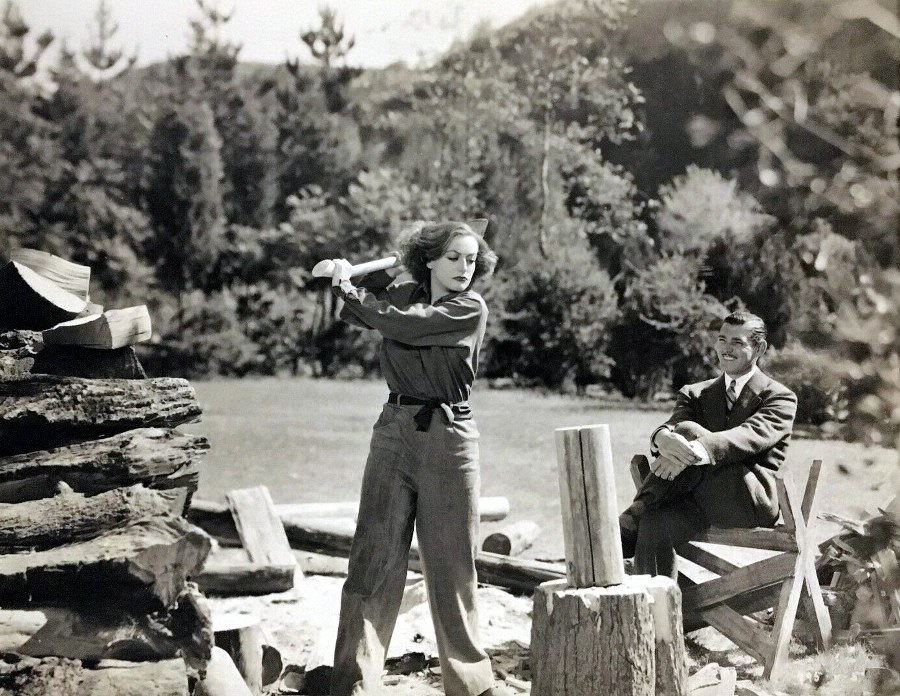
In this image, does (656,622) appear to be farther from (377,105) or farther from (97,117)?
(97,117)

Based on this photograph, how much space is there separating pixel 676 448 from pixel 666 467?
0.35ft

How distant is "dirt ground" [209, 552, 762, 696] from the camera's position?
3.96m

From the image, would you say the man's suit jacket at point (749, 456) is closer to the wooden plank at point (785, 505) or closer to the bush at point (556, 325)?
the wooden plank at point (785, 505)

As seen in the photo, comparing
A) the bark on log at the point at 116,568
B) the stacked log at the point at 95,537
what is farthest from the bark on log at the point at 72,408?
the bark on log at the point at 116,568

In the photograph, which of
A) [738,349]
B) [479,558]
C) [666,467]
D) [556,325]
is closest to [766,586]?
[666,467]

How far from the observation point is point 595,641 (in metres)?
3.14

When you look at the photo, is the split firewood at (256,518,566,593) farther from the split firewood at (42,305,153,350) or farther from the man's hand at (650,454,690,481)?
the split firewood at (42,305,153,350)

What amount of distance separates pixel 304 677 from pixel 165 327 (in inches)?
142

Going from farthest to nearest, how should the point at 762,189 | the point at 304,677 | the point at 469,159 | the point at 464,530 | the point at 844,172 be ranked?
the point at 469,159 → the point at 762,189 → the point at 304,677 → the point at 464,530 → the point at 844,172

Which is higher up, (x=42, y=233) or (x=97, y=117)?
(x=97, y=117)

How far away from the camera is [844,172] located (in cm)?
216

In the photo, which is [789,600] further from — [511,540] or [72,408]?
[72,408]

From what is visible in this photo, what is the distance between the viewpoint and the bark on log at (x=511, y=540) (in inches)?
227

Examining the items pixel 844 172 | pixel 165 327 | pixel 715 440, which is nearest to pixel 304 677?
pixel 715 440
